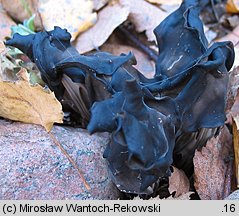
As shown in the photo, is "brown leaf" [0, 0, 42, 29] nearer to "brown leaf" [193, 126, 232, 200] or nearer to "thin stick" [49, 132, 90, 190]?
"thin stick" [49, 132, 90, 190]

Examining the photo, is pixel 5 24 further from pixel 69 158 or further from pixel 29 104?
pixel 69 158

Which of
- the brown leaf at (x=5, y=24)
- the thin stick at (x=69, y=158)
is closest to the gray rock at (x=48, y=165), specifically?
the thin stick at (x=69, y=158)

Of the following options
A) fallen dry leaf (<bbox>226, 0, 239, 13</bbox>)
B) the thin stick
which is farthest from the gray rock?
fallen dry leaf (<bbox>226, 0, 239, 13</bbox>)

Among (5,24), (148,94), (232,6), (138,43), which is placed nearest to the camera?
(148,94)

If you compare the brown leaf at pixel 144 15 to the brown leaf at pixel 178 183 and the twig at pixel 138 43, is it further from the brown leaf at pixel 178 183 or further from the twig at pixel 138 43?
the brown leaf at pixel 178 183

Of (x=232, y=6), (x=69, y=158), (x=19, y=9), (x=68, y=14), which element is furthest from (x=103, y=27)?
(x=69, y=158)
